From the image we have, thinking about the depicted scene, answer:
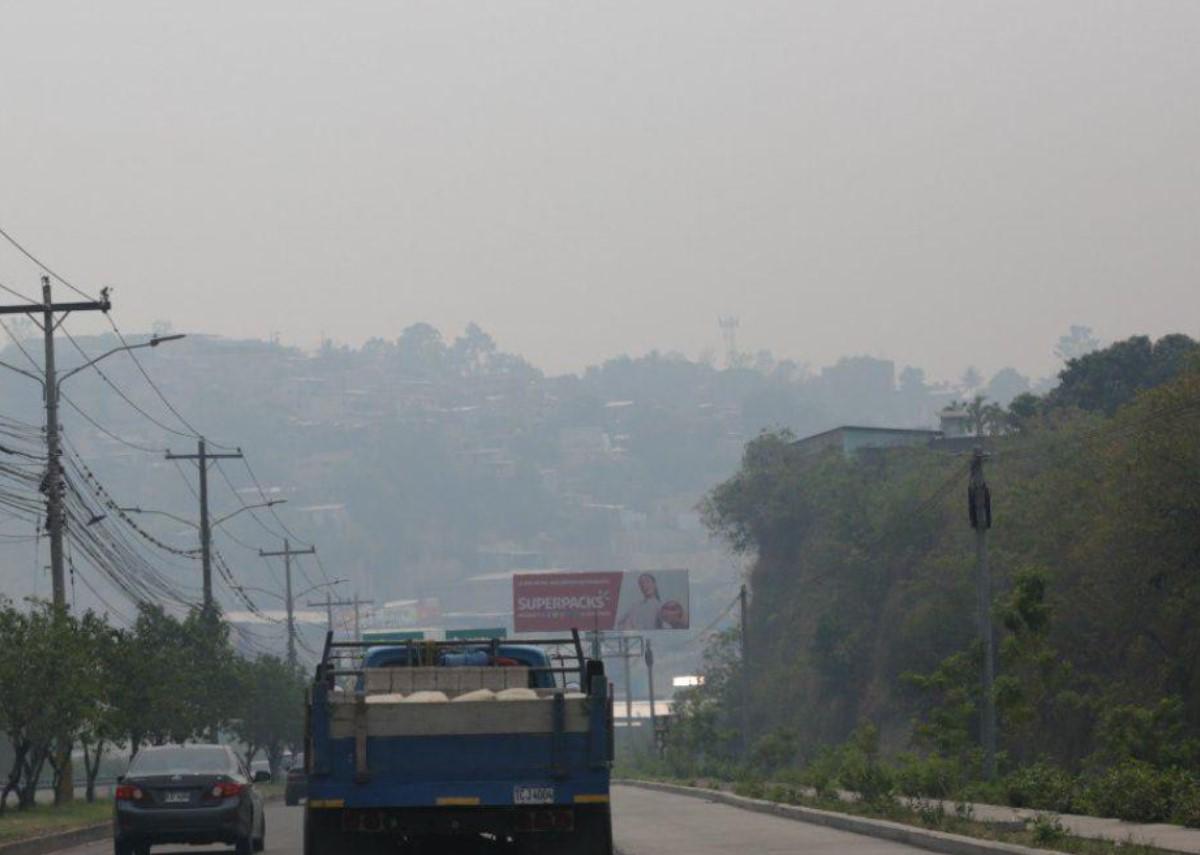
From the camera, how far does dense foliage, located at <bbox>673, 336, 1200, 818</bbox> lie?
42.3 metres

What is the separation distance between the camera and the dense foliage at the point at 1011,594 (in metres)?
42.3

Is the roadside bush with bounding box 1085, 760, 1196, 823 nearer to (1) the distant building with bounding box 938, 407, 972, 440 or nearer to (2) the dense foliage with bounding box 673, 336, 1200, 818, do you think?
(2) the dense foliage with bounding box 673, 336, 1200, 818

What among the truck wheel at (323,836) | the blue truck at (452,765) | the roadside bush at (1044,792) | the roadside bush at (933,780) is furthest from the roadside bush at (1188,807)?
the truck wheel at (323,836)

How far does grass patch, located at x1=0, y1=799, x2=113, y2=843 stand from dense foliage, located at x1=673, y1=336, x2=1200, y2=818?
14530mm

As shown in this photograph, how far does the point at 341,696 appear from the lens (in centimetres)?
1692

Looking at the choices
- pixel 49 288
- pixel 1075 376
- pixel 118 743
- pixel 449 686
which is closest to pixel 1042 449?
pixel 1075 376

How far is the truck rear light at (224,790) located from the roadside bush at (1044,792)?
432 inches

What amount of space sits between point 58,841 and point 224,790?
8.33 meters

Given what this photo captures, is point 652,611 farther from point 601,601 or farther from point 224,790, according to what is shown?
point 224,790

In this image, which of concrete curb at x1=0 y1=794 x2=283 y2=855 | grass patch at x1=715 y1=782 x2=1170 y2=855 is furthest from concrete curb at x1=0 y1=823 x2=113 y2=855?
grass patch at x1=715 y1=782 x2=1170 y2=855

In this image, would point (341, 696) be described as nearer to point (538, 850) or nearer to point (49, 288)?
point (538, 850)

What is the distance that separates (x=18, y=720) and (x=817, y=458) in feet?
248

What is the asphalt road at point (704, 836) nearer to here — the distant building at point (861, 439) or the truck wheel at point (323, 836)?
the truck wheel at point (323, 836)

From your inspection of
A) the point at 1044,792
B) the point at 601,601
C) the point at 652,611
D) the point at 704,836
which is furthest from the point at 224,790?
the point at 652,611
